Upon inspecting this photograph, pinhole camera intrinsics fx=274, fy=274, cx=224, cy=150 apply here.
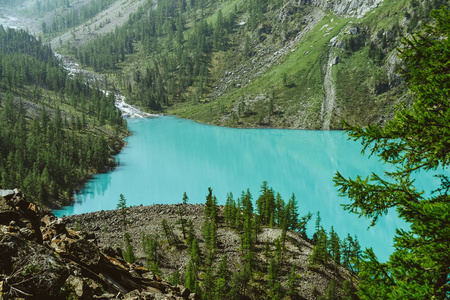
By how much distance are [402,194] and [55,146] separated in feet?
397

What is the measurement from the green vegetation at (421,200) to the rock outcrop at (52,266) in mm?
10208

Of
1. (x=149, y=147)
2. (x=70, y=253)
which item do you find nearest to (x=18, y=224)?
(x=70, y=253)

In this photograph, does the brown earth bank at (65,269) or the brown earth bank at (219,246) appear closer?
the brown earth bank at (65,269)

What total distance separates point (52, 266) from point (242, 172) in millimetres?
94911

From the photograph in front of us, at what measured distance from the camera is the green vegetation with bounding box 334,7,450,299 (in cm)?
670

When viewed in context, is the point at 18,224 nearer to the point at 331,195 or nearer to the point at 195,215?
Result: the point at 195,215

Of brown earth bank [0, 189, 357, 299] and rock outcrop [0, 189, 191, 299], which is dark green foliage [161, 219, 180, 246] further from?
rock outcrop [0, 189, 191, 299]

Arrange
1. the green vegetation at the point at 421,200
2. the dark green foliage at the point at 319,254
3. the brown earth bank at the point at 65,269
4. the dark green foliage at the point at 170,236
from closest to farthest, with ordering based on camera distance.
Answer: the green vegetation at the point at 421,200, the brown earth bank at the point at 65,269, the dark green foliage at the point at 319,254, the dark green foliage at the point at 170,236

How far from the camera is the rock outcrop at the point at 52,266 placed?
9.34 metres

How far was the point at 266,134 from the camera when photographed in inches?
6658

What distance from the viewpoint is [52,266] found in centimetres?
1001

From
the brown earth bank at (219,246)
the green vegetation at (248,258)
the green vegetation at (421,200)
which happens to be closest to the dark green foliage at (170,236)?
the green vegetation at (248,258)

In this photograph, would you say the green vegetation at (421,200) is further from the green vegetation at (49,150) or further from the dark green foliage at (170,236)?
the green vegetation at (49,150)

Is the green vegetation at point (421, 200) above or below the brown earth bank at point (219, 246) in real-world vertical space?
above
